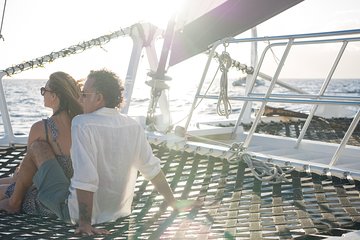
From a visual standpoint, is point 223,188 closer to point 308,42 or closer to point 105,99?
point 105,99

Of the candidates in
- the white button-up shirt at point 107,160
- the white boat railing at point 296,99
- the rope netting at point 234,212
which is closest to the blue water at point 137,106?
the white boat railing at point 296,99

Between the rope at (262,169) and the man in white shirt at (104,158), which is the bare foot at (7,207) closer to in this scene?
the man in white shirt at (104,158)

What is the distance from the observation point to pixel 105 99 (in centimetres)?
Answer: 320

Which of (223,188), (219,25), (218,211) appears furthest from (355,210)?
(219,25)

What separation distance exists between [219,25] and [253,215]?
318 cm

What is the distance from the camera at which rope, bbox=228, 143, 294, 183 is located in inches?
166

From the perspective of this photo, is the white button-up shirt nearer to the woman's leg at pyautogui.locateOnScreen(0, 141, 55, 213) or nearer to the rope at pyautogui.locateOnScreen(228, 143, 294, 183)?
the woman's leg at pyautogui.locateOnScreen(0, 141, 55, 213)

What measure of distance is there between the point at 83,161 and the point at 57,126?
679mm

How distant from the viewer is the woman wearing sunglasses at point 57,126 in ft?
12.0

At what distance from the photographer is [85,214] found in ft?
10.1

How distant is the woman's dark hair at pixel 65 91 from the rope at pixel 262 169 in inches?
61.9

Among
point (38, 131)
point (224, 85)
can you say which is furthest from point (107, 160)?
point (224, 85)

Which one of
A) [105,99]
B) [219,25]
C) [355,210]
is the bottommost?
[355,210]

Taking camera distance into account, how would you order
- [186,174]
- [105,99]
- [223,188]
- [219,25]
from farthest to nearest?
[219,25]
[186,174]
[223,188]
[105,99]
